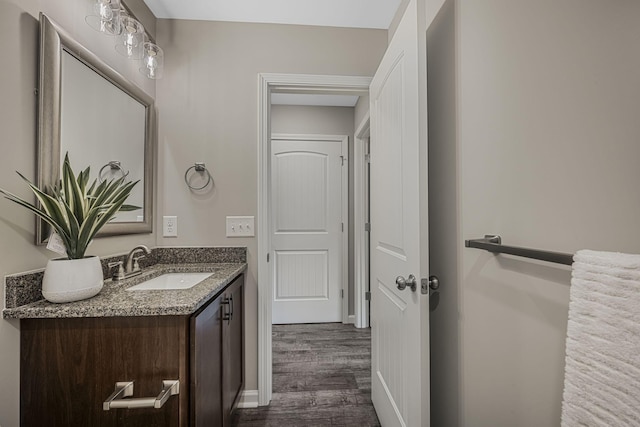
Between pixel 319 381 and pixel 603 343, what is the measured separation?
73.1 inches

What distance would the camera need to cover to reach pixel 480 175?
3.12 ft

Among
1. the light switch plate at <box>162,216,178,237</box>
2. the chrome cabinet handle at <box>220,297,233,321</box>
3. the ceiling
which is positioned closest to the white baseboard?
the chrome cabinet handle at <box>220,297,233,321</box>

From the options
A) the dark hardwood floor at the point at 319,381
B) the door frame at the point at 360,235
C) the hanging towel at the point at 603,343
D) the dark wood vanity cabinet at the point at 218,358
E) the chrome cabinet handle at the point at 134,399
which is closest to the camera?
the hanging towel at the point at 603,343

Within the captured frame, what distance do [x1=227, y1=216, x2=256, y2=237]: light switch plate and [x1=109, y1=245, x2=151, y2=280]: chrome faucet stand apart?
50 centimetres

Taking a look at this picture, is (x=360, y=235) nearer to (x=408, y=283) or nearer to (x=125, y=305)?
(x=408, y=283)

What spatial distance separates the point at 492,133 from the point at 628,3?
0.40 m

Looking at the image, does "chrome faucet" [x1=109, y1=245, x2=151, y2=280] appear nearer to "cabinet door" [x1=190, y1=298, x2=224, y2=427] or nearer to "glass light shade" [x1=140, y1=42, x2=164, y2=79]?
"cabinet door" [x1=190, y1=298, x2=224, y2=427]

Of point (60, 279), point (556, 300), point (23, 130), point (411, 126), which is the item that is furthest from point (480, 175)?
point (23, 130)

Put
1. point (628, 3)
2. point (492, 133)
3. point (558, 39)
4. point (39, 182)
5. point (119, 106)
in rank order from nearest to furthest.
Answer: point (628, 3) → point (558, 39) → point (492, 133) → point (39, 182) → point (119, 106)

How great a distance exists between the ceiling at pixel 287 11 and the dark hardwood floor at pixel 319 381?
244 centimetres

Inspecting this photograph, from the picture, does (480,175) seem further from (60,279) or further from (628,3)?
(60,279)

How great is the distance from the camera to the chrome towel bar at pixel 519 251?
562 millimetres

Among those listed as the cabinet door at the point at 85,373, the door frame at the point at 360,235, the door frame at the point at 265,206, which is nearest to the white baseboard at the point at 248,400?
the door frame at the point at 265,206

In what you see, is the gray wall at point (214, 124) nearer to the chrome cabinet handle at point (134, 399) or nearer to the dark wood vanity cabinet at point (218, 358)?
the dark wood vanity cabinet at point (218, 358)
